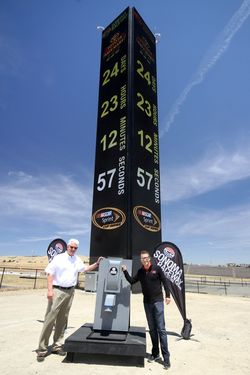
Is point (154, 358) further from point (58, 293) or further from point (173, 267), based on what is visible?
point (173, 267)

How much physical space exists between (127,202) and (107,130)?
729 cm

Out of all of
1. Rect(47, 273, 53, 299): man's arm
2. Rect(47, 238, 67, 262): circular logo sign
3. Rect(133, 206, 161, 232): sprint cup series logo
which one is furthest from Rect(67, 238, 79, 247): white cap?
Rect(133, 206, 161, 232): sprint cup series logo

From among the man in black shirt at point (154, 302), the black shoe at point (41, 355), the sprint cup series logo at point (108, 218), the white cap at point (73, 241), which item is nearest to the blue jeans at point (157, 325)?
the man in black shirt at point (154, 302)

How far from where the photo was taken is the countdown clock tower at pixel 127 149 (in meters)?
19.6

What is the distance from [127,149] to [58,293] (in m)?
16.8

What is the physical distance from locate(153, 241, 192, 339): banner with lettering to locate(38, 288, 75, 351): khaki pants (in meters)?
3.10

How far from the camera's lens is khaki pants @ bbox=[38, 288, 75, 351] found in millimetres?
4719

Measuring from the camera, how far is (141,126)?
22.6 metres

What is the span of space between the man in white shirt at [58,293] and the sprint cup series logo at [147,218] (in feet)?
47.5

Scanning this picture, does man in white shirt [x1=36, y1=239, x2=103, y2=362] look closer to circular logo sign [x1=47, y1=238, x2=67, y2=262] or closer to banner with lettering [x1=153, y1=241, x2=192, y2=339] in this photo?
banner with lettering [x1=153, y1=241, x2=192, y2=339]

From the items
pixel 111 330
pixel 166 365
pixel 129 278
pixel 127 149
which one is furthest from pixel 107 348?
pixel 127 149

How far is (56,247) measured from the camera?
1034 cm

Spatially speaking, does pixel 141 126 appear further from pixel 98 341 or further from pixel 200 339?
pixel 98 341

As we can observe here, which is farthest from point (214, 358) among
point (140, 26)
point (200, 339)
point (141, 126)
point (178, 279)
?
point (140, 26)
